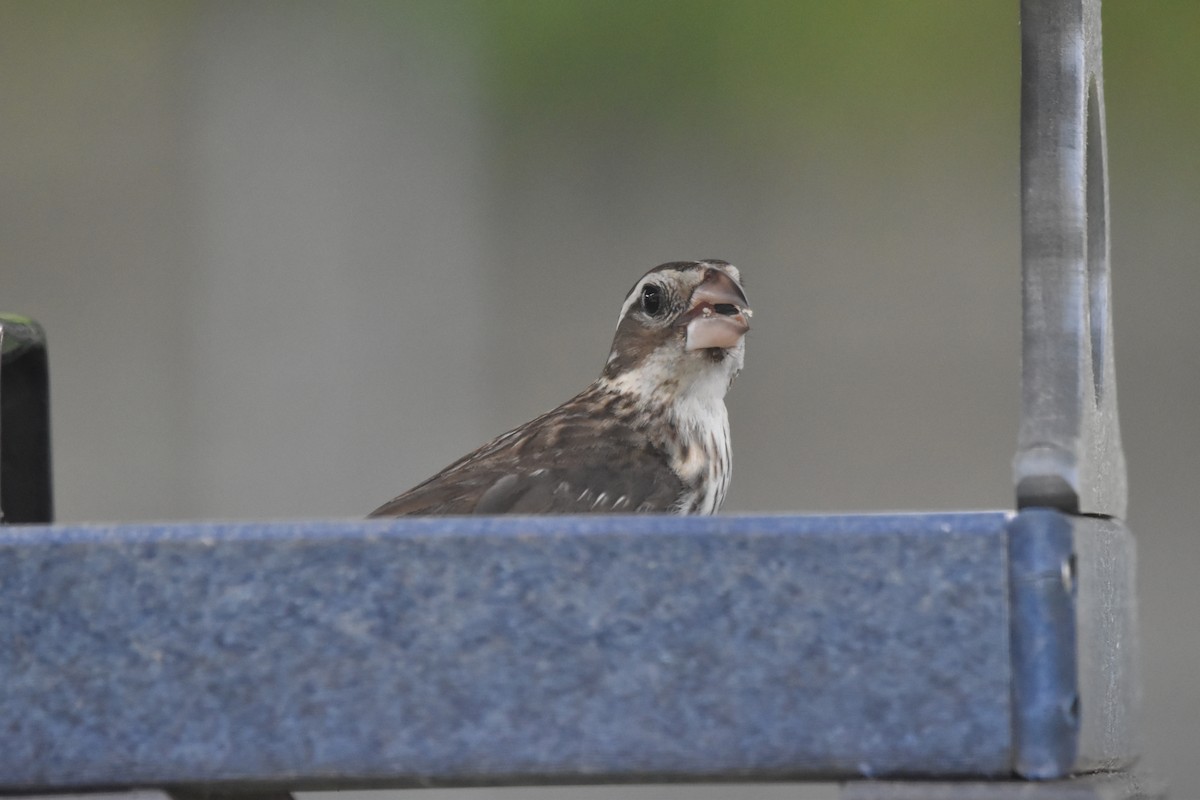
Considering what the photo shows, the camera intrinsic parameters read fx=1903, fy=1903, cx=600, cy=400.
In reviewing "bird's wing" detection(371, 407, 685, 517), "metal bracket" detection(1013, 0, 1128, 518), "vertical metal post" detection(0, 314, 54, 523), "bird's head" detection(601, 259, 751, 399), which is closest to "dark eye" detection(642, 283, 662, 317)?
"bird's head" detection(601, 259, 751, 399)

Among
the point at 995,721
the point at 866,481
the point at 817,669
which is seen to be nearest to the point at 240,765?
the point at 817,669

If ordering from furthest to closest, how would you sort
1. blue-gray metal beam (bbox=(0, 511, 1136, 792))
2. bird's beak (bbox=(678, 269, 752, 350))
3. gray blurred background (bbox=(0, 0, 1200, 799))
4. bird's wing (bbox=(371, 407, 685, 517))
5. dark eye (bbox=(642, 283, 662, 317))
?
gray blurred background (bbox=(0, 0, 1200, 799)), dark eye (bbox=(642, 283, 662, 317)), bird's beak (bbox=(678, 269, 752, 350)), bird's wing (bbox=(371, 407, 685, 517)), blue-gray metal beam (bbox=(0, 511, 1136, 792))

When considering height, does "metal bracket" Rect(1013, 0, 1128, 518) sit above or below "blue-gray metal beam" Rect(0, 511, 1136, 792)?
above

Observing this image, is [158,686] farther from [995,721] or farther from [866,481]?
[866,481]

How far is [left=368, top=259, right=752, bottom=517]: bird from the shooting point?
219 centimetres

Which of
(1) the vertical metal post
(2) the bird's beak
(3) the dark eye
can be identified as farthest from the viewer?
(3) the dark eye

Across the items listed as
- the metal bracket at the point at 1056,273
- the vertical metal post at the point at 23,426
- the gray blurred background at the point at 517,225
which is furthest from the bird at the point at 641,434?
the gray blurred background at the point at 517,225

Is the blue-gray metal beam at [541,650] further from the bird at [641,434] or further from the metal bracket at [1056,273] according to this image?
the bird at [641,434]

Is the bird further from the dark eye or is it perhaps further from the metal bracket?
the metal bracket

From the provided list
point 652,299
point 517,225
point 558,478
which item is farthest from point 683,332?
point 517,225

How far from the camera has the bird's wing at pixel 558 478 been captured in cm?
215

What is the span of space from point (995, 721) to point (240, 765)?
0.46 meters

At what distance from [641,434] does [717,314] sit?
0.19m

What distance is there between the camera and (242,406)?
5328 millimetres
